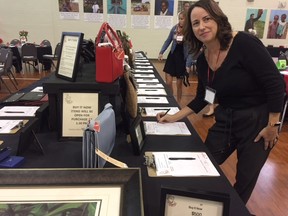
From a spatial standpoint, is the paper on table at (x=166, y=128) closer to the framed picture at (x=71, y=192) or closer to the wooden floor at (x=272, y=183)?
the framed picture at (x=71, y=192)

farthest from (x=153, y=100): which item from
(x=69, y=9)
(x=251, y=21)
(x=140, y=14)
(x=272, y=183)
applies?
(x=251, y=21)

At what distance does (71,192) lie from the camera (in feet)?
2.00

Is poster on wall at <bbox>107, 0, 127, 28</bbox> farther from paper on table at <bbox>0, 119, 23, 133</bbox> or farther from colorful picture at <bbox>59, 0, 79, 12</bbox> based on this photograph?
paper on table at <bbox>0, 119, 23, 133</bbox>

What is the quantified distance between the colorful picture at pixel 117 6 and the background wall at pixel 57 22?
0.10 metres

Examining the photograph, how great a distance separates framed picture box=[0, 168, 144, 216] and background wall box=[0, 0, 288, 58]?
6.30 m

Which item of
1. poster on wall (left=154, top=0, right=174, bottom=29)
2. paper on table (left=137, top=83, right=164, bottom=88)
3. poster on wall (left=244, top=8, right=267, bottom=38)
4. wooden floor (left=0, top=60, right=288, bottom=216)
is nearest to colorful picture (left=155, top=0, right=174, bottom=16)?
poster on wall (left=154, top=0, right=174, bottom=29)

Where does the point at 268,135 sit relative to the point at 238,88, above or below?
below

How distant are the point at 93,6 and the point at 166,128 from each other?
5924mm

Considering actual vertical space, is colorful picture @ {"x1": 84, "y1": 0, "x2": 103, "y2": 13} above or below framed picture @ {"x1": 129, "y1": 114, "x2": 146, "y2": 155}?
above

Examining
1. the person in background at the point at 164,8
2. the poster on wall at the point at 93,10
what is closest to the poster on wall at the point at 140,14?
the person in background at the point at 164,8

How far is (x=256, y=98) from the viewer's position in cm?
131

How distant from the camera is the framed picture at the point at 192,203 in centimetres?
66

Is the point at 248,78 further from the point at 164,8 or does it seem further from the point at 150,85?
the point at 164,8

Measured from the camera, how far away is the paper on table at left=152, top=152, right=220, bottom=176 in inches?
39.0
